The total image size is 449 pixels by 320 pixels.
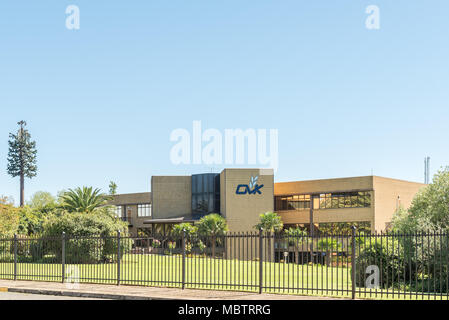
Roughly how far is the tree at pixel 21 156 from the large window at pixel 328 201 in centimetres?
4547

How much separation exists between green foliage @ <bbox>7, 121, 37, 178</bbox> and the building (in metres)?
27.5

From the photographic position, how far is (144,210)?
3684 inches

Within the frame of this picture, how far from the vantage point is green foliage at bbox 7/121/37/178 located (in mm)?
99688

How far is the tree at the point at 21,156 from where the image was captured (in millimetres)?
99688

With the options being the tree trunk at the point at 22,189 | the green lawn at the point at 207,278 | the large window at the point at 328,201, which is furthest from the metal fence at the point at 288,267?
the tree trunk at the point at 22,189

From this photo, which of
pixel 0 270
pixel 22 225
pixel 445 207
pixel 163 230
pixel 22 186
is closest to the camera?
pixel 0 270

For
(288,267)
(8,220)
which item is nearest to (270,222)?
(8,220)

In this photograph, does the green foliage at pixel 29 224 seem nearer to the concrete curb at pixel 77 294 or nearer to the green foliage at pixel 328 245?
the green foliage at pixel 328 245

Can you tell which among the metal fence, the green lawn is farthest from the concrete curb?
the green lawn

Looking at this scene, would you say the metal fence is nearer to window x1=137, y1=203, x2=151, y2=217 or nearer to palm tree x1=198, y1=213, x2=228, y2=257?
palm tree x1=198, y1=213, x2=228, y2=257

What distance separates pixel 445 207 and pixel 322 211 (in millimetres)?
41841
